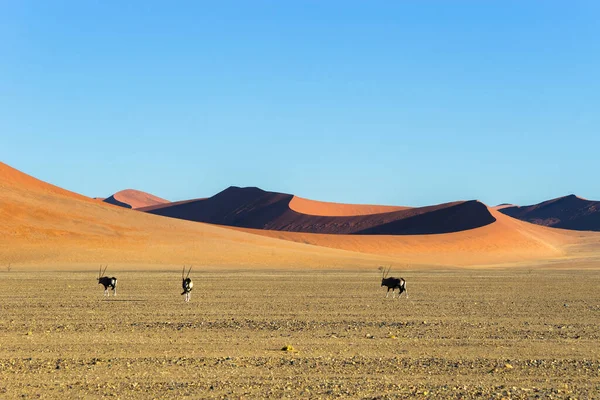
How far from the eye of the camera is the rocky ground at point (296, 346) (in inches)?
407

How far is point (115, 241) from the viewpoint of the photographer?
192 feet

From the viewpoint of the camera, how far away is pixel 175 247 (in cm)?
5778

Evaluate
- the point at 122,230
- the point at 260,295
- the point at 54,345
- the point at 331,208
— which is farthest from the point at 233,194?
the point at 54,345

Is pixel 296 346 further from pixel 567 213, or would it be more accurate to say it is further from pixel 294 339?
pixel 567 213

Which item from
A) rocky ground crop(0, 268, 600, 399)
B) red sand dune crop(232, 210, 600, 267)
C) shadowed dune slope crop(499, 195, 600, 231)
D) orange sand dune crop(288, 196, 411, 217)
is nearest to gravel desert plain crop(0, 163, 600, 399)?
rocky ground crop(0, 268, 600, 399)

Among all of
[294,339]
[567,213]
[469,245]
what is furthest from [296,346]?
[567,213]

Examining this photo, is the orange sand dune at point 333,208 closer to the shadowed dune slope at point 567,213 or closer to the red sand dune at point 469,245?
the shadowed dune slope at point 567,213

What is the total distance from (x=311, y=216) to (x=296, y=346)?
120 m

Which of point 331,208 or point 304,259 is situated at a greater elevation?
point 331,208

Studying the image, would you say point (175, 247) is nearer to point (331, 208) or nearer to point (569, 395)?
point (569, 395)

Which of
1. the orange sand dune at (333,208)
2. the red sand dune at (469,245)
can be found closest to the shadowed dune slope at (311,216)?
the orange sand dune at (333,208)

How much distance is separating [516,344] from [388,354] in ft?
8.81

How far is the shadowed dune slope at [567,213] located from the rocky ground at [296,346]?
143 m

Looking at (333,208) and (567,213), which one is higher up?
(567,213)
